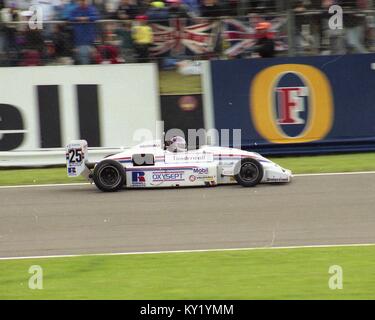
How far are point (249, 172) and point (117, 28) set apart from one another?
434cm

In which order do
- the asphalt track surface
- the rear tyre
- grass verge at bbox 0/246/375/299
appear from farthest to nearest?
the rear tyre → the asphalt track surface → grass verge at bbox 0/246/375/299

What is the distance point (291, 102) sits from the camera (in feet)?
52.0

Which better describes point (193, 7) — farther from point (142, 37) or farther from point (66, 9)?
point (66, 9)

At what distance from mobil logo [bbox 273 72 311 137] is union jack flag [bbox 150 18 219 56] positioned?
1452 millimetres

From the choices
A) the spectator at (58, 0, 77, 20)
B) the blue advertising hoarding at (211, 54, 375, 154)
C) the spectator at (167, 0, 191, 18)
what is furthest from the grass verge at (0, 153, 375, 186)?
the spectator at (167, 0, 191, 18)

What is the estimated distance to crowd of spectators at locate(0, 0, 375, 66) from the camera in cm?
1576

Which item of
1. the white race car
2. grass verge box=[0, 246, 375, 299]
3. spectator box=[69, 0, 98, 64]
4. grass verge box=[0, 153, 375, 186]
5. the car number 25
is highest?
spectator box=[69, 0, 98, 64]

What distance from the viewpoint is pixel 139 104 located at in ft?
51.9

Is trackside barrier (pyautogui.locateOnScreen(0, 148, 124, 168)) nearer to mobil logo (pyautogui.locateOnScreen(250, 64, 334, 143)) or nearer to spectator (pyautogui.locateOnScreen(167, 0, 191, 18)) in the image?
spectator (pyautogui.locateOnScreen(167, 0, 191, 18))

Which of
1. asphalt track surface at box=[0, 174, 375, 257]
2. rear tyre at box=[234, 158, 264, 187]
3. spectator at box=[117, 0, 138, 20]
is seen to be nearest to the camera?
asphalt track surface at box=[0, 174, 375, 257]

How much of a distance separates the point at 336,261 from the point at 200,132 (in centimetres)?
714

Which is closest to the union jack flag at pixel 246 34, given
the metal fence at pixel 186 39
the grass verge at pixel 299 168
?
the metal fence at pixel 186 39

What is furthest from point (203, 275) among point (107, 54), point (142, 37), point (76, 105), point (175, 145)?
point (107, 54)
